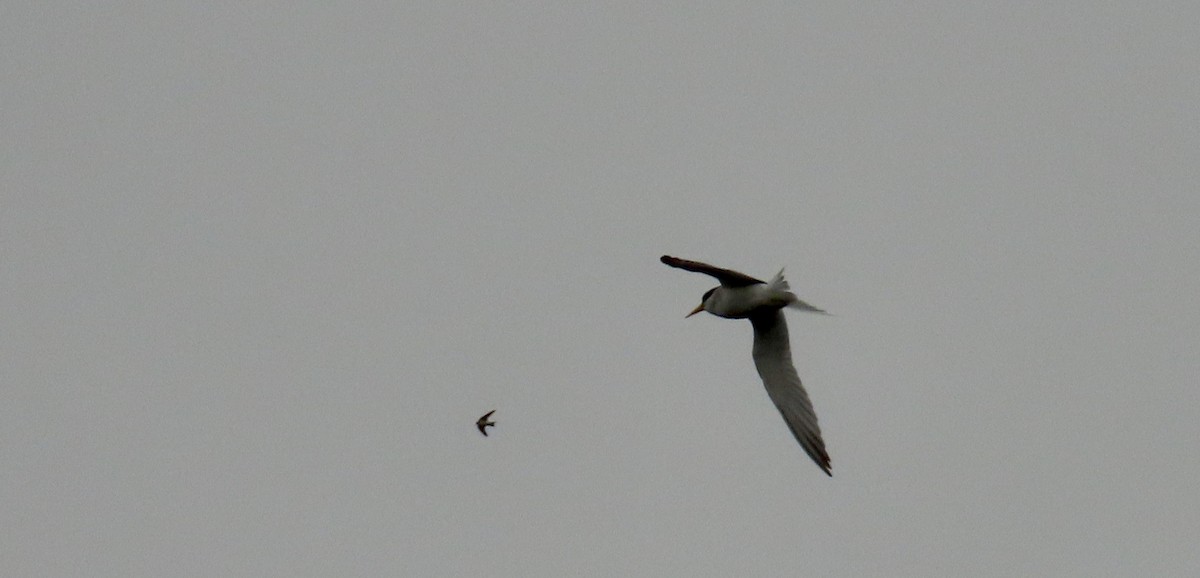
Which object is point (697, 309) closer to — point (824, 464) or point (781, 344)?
point (781, 344)

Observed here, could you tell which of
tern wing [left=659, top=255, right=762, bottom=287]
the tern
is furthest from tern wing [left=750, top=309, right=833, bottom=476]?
tern wing [left=659, top=255, right=762, bottom=287]

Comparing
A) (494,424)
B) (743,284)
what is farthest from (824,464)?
(494,424)

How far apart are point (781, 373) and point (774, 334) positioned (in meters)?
0.51

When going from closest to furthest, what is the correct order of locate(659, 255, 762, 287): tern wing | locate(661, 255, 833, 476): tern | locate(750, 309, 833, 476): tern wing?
locate(659, 255, 762, 287): tern wing
locate(661, 255, 833, 476): tern
locate(750, 309, 833, 476): tern wing

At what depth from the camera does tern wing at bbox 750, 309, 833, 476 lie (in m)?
21.7

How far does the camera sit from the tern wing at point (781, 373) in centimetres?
2166

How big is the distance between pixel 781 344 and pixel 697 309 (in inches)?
47.3

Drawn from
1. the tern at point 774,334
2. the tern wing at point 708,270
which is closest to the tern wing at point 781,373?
the tern at point 774,334

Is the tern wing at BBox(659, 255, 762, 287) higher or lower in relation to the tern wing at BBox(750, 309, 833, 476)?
higher

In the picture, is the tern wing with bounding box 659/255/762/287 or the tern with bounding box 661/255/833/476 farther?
the tern with bounding box 661/255/833/476

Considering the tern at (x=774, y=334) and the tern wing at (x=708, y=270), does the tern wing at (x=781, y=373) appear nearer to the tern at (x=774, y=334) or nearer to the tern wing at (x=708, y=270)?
the tern at (x=774, y=334)

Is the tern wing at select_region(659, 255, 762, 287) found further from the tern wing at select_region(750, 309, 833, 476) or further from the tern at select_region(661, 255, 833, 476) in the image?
the tern wing at select_region(750, 309, 833, 476)

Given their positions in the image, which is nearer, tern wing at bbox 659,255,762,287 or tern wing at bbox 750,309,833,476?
tern wing at bbox 659,255,762,287

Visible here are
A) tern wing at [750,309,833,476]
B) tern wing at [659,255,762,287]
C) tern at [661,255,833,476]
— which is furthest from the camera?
tern wing at [750,309,833,476]
